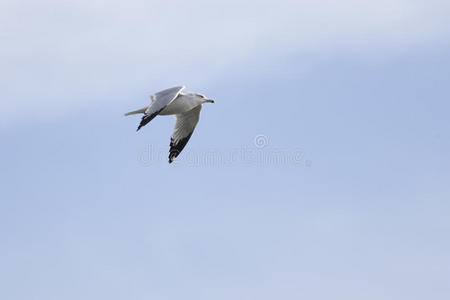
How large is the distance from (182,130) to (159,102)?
3.01 m

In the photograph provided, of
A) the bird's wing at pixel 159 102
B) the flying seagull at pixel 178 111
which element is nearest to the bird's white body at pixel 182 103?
the flying seagull at pixel 178 111

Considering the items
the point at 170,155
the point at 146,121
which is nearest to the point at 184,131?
the point at 170,155

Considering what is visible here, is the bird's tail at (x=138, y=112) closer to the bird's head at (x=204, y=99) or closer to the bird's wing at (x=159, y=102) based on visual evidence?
the bird's wing at (x=159, y=102)

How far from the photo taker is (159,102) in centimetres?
1583

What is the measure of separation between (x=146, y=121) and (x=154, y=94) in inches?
68.3

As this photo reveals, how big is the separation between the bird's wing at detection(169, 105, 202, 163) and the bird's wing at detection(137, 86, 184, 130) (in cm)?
181

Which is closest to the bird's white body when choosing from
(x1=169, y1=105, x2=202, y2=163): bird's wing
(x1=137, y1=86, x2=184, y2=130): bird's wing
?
(x1=137, y1=86, x2=184, y2=130): bird's wing

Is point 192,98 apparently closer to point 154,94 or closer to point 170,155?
point 154,94

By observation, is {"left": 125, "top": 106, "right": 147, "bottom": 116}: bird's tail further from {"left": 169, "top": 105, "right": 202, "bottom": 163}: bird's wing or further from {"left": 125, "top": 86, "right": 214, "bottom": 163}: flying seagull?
{"left": 169, "top": 105, "right": 202, "bottom": 163}: bird's wing

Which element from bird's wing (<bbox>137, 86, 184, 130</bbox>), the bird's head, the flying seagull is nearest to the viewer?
bird's wing (<bbox>137, 86, 184, 130</bbox>)

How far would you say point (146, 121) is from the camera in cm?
1495

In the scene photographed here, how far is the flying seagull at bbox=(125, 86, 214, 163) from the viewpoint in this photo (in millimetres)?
15570

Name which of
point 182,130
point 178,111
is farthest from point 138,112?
point 182,130

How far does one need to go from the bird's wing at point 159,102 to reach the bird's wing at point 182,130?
181 centimetres
